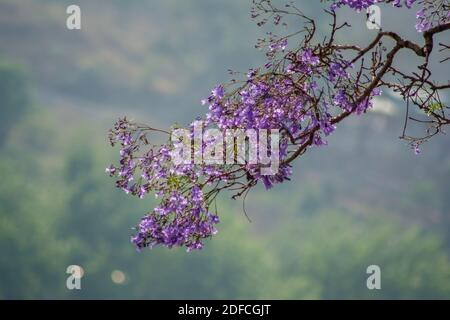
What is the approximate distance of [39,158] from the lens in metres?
92.1

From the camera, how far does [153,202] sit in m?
74.5

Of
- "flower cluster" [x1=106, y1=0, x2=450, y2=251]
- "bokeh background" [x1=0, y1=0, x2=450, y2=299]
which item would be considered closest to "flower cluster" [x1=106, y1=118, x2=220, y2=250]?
"flower cluster" [x1=106, y1=0, x2=450, y2=251]

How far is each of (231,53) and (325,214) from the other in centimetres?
2642

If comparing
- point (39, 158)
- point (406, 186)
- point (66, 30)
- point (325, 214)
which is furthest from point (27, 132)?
point (406, 186)

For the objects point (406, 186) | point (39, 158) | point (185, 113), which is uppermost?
point (185, 113)

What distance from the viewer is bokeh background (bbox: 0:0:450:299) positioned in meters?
68.4

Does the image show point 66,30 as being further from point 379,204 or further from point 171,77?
point 379,204

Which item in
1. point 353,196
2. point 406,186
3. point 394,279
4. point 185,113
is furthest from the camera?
point 185,113

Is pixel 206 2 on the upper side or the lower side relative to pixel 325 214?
upper

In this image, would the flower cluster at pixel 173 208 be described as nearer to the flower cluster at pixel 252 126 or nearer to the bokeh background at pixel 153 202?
the flower cluster at pixel 252 126

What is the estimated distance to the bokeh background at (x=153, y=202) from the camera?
68.4 metres

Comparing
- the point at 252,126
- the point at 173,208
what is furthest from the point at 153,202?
the point at 252,126

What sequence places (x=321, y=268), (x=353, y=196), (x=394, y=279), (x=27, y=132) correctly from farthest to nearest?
(x=27, y=132), (x=353, y=196), (x=321, y=268), (x=394, y=279)

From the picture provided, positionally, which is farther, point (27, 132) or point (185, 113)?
point (185, 113)
